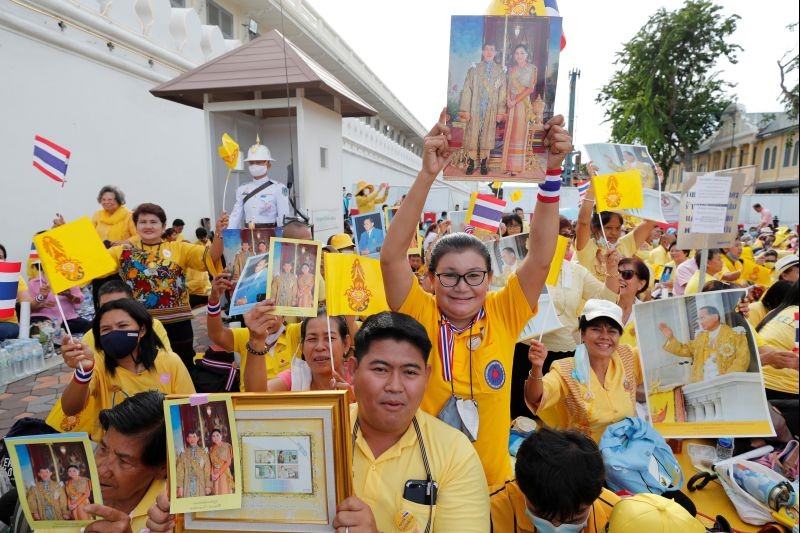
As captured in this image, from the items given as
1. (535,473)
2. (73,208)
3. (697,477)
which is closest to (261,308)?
(535,473)

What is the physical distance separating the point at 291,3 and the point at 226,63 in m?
11.3

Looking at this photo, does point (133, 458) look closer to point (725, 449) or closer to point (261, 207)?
point (725, 449)

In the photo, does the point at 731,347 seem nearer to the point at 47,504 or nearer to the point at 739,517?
the point at 739,517

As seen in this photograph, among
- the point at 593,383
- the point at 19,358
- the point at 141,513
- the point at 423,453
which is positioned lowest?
the point at 19,358

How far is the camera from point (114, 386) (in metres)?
2.37

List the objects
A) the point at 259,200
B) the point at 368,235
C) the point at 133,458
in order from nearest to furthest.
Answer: the point at 133,458 < the point at 368,235 < the point at 259,200

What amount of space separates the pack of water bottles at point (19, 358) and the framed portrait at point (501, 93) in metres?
5.63

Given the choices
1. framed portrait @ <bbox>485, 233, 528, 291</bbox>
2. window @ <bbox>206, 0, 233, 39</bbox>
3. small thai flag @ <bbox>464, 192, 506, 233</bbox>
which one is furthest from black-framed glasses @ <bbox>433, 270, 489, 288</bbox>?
window @ <bbox>206, 0, 233, 39</bbox>

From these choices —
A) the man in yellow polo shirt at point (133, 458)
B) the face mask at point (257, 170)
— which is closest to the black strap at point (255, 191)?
the face mask at point (257, 170)

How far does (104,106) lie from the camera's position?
8633mm

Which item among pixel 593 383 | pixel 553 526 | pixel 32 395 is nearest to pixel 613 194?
pixel 593 383

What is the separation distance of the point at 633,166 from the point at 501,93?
293 cm

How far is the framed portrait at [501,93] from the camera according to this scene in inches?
65.7

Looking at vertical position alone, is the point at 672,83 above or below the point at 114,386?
above
